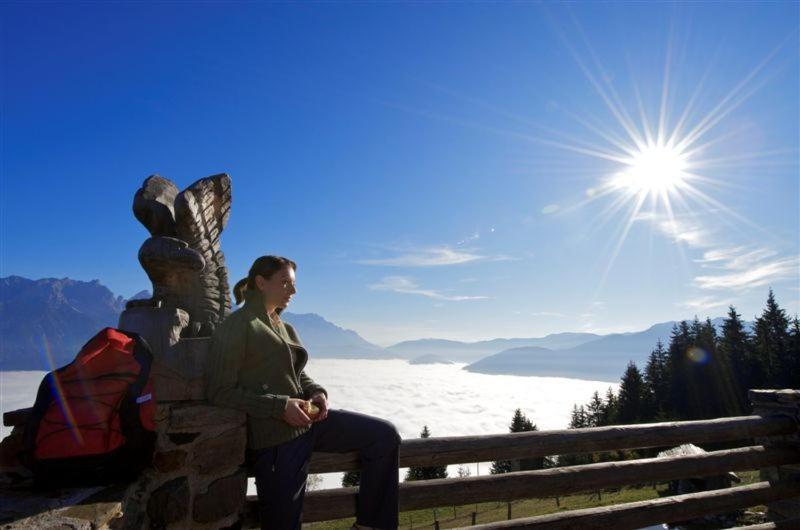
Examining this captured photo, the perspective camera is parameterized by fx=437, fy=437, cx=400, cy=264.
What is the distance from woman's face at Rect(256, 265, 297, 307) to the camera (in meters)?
3.15

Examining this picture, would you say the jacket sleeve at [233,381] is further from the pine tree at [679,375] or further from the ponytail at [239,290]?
the pine tree at [679,375]

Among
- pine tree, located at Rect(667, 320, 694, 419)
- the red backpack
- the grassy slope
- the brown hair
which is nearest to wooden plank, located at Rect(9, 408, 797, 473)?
the red backpack

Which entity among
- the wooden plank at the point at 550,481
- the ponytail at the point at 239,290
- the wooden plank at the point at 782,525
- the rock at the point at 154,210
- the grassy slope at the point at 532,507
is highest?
the rock at the point at 154,210

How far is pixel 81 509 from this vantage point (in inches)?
84.6

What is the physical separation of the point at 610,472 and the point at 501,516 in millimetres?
34925

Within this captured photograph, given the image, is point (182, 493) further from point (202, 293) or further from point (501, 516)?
point (501, 516)

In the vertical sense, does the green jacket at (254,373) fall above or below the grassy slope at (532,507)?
above

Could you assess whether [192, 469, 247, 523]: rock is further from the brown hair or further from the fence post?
the fence post

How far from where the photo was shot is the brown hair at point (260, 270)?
3.18 meters

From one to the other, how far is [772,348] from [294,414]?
59.9 m

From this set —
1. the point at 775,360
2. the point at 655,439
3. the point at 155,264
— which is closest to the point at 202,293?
the point at 155,264

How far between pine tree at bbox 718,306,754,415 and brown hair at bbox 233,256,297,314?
56.5 metres

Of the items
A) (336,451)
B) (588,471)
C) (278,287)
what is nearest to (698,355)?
(588,471)

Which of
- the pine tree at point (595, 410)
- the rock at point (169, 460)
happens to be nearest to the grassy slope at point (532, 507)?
the rock at point (169, 460)
